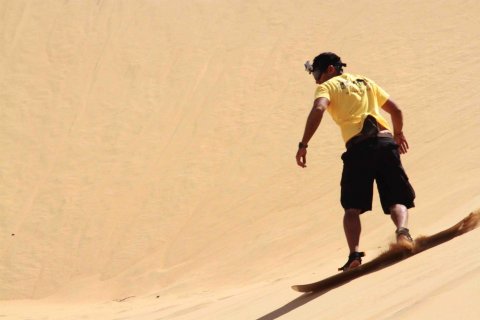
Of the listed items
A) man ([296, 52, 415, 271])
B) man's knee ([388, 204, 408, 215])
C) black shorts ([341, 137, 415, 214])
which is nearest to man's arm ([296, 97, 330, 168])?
man ([296, 52, 415, 271])

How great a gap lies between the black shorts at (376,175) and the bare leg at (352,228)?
1.3 inches

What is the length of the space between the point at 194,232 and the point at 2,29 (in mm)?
8072

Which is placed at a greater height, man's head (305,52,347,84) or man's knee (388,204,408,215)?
man's head (305,52,347,84)

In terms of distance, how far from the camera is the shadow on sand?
4.23 m

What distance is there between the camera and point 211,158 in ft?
35.9

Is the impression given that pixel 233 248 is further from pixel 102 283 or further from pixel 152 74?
pixel 152 74

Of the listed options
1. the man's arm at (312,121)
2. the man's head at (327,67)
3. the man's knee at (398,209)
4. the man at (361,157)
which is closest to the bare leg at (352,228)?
the man at (361,157)

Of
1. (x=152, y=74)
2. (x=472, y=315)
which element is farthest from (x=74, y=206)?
(x=472, y=315)

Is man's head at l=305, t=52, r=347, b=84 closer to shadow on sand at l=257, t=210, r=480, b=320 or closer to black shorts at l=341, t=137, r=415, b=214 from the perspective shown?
black shorts at l=341, t=137, r=415, b=214

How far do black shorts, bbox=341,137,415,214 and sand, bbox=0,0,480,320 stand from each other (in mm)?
493

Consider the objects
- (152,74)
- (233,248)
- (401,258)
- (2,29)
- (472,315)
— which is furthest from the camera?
(2,29)

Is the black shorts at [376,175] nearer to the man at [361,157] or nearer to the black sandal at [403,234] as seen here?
the man at [361,157]

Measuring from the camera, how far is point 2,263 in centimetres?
945

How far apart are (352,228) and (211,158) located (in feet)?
21.4
